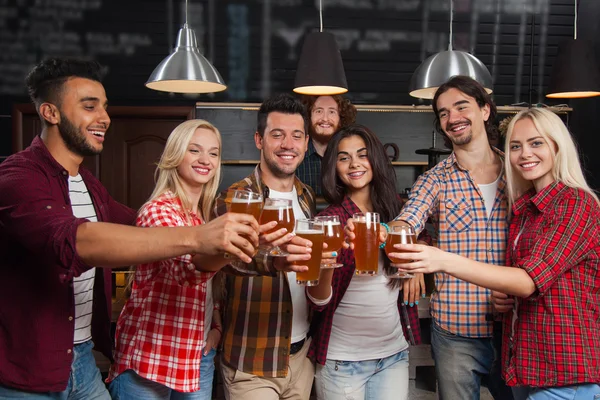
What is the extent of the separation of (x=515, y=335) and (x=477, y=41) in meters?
5.24

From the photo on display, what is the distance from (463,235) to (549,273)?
0.55 metres

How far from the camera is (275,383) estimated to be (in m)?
2.18

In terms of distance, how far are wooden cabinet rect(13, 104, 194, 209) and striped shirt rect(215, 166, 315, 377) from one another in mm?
4011

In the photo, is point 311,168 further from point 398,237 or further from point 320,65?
point 398,237

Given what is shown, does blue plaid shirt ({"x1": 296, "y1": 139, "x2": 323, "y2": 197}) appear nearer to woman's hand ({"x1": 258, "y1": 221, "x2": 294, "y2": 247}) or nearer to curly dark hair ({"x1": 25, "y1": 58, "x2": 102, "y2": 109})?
curly dark hair ({"x1": 25, "y1": 58, "x2": 102, "y2": 109})

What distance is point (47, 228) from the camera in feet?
4.57

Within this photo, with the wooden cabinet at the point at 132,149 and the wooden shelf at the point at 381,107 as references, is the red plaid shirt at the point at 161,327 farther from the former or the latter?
the wooden cabinet at the point at 132,149

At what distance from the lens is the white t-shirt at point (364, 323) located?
2152 mm

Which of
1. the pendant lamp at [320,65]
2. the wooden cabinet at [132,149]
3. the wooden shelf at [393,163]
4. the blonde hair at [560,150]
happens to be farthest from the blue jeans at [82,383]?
the wooden cabinet at [132,149]

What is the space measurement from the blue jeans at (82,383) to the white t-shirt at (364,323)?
0.84 m

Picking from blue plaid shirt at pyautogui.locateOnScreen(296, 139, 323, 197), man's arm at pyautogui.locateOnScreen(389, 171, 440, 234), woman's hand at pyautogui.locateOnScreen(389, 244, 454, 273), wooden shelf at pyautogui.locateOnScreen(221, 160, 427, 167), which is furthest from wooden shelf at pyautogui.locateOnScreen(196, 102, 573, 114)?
woman's hand at pyautogui.locateOnScreen(389, 244, 454, 273)

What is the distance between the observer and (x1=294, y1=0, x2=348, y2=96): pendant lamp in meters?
3.45

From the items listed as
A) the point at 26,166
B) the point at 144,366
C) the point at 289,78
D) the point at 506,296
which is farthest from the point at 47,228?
the point at 289,78

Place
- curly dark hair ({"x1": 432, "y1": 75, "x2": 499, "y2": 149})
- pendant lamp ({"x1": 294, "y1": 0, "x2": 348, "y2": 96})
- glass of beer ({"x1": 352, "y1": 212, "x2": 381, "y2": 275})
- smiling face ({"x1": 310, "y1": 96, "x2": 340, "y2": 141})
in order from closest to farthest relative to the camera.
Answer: glass of beer ({"x1": 352, "y1": 212, "x2": 381, "y2": 275})
curly dark hair ({"x1": 432, "y1": 75, "x2": 499, "y2": 149})
pendant lamp ({"x1": 294, "y1": 0, "x2": 348, "y2": 96})
smiling face ({"x1": 310, "y1": 96, "x2": 340, "y2": 141})
